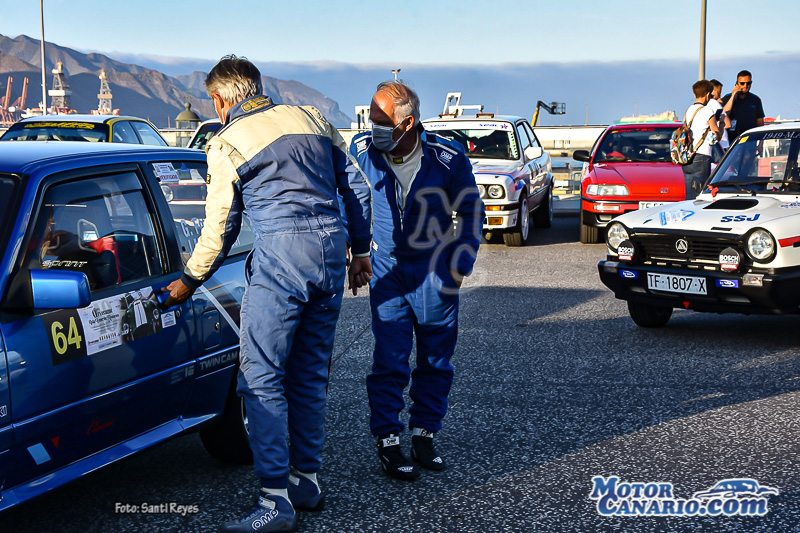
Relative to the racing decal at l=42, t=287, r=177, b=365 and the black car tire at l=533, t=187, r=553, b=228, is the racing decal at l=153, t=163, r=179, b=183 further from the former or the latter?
the black car tire at l=533, t=187, r=553, b=228

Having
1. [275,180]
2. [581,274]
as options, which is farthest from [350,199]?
[581,274]

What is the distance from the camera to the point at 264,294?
11.3ft

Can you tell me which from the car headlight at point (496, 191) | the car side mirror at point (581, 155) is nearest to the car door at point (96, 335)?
the car headlight at point (496, 191)

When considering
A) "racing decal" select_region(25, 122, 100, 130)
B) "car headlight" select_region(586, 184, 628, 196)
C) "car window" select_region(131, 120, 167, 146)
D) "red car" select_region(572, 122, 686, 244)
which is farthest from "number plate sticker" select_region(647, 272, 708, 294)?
"car window" select_region(131, 120, 167, 146)

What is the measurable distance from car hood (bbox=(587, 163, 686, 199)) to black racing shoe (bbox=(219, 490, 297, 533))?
9383 mm

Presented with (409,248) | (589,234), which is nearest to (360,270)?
(409,248)

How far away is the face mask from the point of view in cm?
404

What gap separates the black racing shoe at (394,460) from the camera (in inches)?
160

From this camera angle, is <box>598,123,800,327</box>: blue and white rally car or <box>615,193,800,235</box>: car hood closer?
<box>598,123,800,327</box>: blue and white rally car

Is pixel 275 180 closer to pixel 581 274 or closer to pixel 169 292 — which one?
pixel 169 292

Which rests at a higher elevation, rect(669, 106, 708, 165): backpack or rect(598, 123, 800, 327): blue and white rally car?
rect(669, 106, 708, 165): backpack

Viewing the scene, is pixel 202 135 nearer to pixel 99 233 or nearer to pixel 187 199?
pixel 187 199

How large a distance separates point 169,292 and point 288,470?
0.84 metres

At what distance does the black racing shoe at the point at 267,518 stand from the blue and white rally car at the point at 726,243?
410cm
